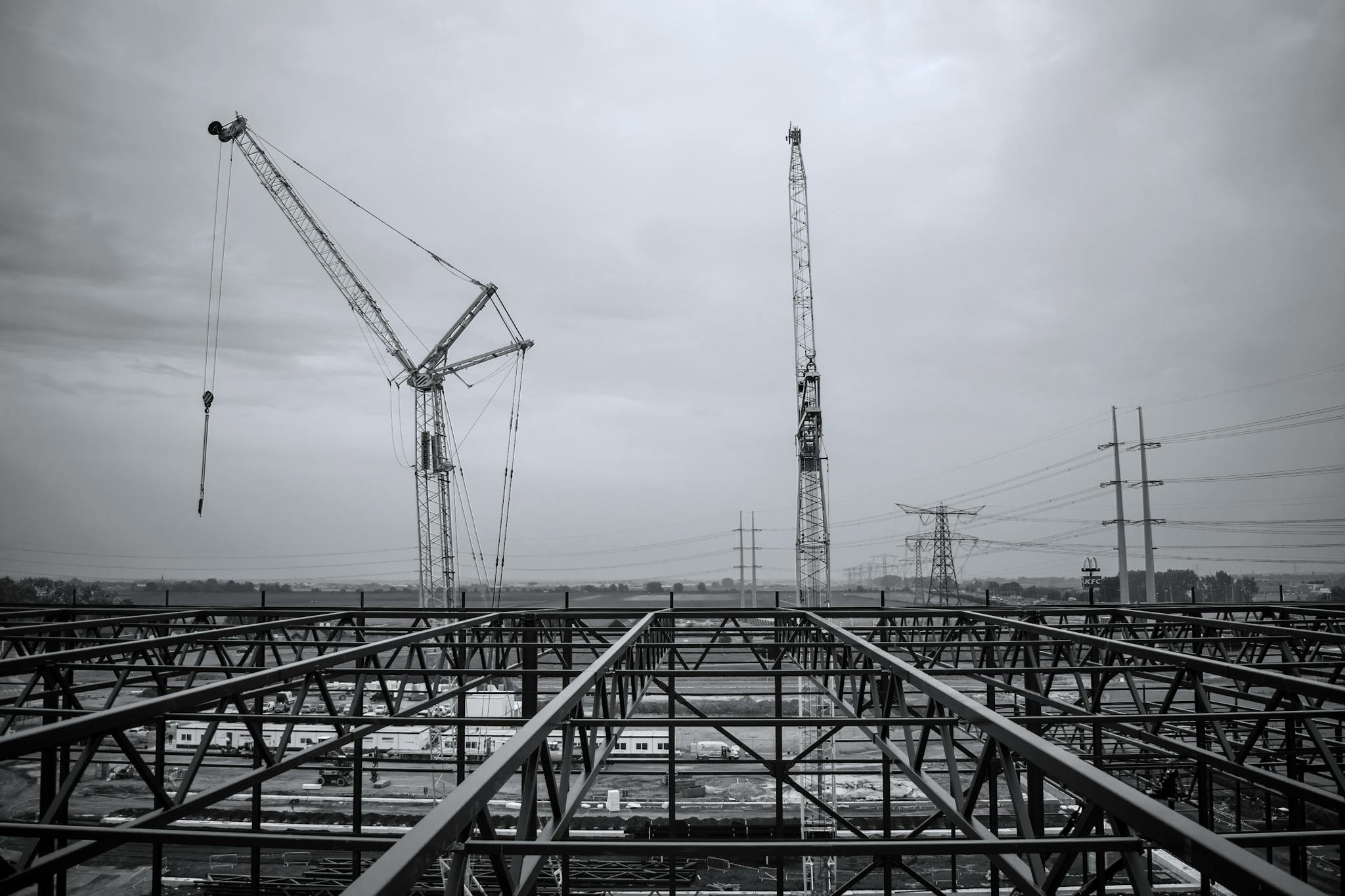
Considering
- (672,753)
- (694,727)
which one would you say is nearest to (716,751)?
(672,753)

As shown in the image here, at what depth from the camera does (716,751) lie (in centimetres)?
3803

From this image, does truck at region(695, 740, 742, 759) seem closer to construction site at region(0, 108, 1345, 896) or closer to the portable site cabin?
construction site at region(0, 108, 1345, 896)

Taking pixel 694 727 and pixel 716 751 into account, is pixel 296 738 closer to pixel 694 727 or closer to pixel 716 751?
pixel 716 751

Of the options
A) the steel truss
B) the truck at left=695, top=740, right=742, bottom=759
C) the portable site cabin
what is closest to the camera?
the steel truss

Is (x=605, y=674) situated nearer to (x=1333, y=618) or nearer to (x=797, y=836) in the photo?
(x=1333, y=618)

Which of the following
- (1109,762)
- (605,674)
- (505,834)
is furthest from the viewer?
(505,834)

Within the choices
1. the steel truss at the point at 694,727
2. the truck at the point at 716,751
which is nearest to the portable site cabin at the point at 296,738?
the steel truss at the point at 694,727

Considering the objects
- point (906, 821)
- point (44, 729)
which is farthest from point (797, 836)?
point (44, 729)

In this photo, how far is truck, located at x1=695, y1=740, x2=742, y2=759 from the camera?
36.2 meters

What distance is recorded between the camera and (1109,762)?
19.2 m

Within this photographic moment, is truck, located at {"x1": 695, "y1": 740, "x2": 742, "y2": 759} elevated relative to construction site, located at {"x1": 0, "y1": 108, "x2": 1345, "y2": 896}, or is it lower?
lower

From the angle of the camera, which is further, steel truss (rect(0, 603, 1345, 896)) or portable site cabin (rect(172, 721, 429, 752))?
portable site cabin (rect(172, 721, 429, 752))

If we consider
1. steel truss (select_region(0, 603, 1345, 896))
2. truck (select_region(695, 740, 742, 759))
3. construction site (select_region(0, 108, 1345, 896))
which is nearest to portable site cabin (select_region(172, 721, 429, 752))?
construction site (select_region(0, 108, 1345, 896))

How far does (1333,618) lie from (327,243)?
55.1 meters
